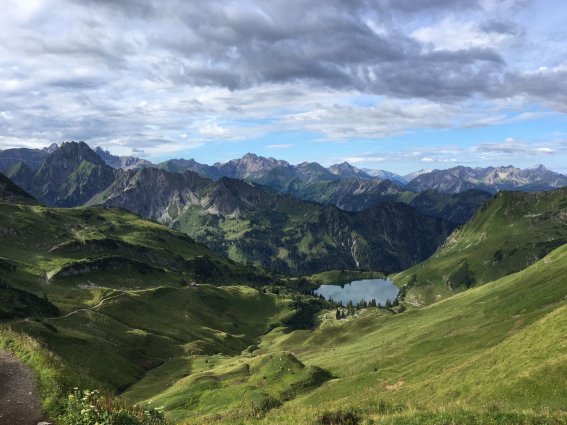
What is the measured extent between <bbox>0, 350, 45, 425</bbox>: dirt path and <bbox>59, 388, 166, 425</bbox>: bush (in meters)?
1.88

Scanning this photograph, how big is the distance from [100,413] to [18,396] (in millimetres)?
6984

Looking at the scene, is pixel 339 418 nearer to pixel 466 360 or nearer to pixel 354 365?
pixel 466 360

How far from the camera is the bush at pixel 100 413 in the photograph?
22344 mm

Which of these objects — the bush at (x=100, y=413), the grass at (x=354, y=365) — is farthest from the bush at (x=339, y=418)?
the bush at (x=100, y=413)

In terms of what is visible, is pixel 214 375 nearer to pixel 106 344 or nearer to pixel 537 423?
pixel 106 344

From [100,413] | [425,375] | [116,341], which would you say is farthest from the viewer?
[116,341]

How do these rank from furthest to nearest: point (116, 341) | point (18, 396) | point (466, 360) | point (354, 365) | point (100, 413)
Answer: point (116, 341), point (354, 365), point (466, 360), point (18, 396), point (100, 413)

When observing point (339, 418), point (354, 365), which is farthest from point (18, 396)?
point (354, 365)

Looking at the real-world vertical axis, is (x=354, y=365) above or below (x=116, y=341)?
above

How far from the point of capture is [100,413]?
2305cm

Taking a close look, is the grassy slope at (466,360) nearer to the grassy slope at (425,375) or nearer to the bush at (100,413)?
the grassy slope at (425,375)

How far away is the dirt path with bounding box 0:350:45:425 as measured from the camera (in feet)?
79.3

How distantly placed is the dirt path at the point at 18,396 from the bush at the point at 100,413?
1.88 m

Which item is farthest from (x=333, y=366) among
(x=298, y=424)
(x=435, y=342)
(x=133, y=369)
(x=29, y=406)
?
(x=29, y=406)
